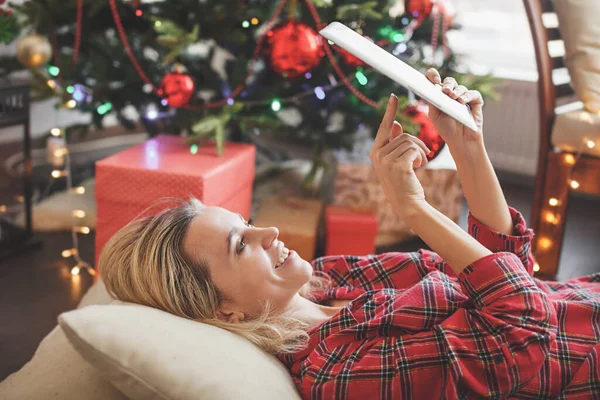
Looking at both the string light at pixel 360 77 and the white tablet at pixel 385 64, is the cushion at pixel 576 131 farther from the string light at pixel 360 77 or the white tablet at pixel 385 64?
the white tablet at pixel 385 64

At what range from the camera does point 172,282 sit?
104 cm

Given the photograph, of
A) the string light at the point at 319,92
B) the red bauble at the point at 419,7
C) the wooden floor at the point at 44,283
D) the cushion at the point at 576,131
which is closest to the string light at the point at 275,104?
the string light at the point at 319,92

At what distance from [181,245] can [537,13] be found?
162 centimetres

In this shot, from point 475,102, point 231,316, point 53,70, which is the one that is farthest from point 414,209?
point 53,70

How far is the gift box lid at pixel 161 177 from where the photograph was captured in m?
1.91

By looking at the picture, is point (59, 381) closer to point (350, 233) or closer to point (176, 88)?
point (176, 88)

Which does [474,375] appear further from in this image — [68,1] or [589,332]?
[68,1]

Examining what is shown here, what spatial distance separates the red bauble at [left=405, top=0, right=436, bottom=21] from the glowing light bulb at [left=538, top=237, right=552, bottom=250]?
0.91 meters

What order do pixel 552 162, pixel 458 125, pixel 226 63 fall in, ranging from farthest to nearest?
pixel 226 63, pixel 552 162, pixel 458 125

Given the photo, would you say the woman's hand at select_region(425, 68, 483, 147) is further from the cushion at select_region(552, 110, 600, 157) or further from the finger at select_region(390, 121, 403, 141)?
the cushion at select_region(552, 110, 600, 157)

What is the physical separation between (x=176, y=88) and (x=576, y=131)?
1324 mm

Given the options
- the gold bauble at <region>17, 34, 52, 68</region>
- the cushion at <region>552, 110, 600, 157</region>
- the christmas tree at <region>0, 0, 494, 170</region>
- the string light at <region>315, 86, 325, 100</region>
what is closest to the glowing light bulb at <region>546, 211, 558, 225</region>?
the cushion at <region>552, 110, 600, 157</region>

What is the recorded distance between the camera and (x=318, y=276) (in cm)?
133

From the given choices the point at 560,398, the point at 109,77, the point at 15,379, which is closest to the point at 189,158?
the point at 109,77
